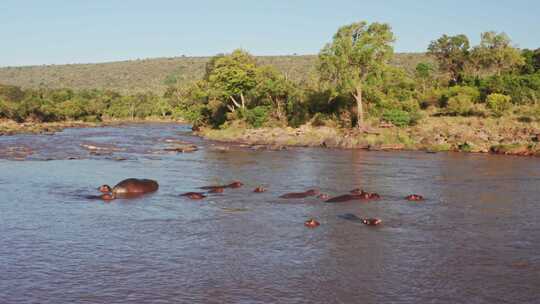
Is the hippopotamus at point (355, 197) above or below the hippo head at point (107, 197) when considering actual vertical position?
above

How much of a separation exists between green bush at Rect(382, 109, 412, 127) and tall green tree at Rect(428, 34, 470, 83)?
24.0m

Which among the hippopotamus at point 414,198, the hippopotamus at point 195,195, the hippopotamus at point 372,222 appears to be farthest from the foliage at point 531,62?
the hippopotamus at point 372,222

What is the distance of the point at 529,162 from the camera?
3288cm

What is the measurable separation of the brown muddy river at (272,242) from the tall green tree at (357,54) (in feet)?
69.7

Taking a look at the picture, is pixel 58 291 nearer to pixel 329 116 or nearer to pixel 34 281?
pixel 34 281

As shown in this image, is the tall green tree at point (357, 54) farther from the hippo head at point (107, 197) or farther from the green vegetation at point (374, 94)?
the hippo head at point (107, 197)

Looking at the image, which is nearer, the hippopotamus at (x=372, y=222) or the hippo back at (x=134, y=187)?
the hippopotamus at (x=372, y=222)

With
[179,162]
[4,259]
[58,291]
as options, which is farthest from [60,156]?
[58,291]

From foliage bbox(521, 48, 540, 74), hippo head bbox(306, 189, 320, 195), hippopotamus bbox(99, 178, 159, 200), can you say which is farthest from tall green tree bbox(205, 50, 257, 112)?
hippo head bbox(306, 189, 320, 195)

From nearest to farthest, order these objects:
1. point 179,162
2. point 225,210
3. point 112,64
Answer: point 225,210 → point 179,162 → point 112,64

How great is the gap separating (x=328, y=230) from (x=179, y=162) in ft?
67.3

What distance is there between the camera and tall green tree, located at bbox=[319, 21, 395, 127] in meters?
47.9

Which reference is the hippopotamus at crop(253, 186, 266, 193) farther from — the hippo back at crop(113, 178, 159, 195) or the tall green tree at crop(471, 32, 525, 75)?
the tall green tree at crop(471, 32, 525, 75)

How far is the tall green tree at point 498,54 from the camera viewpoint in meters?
65.2
